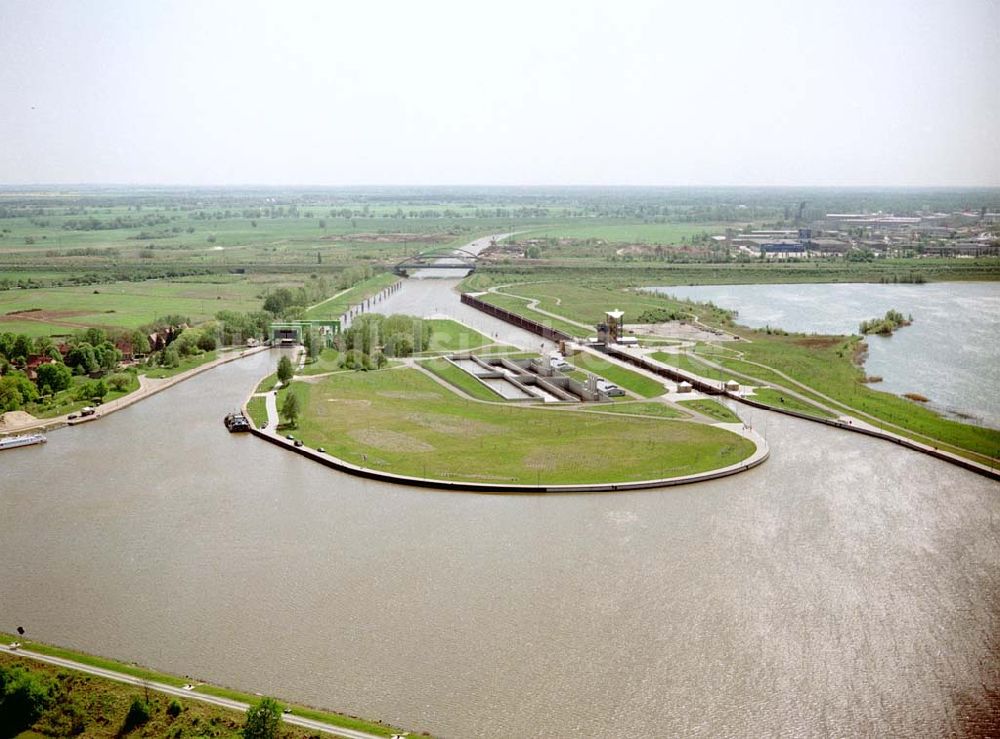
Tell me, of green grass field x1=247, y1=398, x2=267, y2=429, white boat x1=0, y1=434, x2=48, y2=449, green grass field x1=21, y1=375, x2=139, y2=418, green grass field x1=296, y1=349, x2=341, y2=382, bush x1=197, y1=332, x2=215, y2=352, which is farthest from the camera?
bush x1=197, y1=332, x2=215, y2=352

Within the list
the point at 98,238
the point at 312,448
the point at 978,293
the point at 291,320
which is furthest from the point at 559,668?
the point at 98,238

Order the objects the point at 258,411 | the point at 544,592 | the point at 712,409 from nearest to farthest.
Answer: the point at 544,592 < the point at 712,409 < the point at 258,411

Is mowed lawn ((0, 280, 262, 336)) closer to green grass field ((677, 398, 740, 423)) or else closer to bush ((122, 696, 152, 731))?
green grass field ((677, 398, 740, 423))

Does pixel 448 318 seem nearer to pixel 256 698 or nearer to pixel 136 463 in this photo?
pixel 136 463

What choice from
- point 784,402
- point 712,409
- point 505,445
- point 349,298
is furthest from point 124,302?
point 784,402

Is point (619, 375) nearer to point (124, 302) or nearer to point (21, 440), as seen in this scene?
point (21, 440)

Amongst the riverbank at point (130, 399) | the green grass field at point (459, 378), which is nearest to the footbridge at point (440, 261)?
the riverbank at point (130, 399)

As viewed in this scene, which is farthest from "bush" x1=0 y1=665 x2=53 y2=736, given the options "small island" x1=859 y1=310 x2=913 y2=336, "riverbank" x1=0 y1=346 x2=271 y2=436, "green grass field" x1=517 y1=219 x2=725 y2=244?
"green grass field" x1=517 y1=219 x2=725 y2=244
